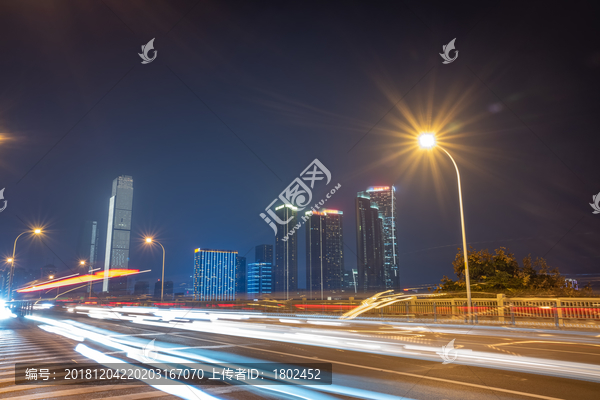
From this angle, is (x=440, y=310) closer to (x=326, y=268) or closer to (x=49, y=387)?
(x=49, y=387)

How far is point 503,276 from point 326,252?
496ft

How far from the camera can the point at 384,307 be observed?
30.2 meters

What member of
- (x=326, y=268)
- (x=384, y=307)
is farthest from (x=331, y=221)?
(x=384, y=307)

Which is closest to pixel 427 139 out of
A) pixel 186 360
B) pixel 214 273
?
pixel 186 360

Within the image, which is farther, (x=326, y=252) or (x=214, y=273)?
(x=326, y=252)

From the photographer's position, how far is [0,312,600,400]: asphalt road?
6777 mm

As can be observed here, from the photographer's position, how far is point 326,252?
180375 millimetres

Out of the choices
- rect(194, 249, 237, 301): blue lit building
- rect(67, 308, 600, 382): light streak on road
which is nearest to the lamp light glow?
rect(67, 308, 600, 382): light streak on road

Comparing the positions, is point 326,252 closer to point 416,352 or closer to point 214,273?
point 214,273

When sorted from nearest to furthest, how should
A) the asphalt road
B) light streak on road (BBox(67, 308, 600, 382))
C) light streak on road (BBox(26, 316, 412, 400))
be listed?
light streak on road (BBox(26, 316, 412, 400)), the asphalt road, light streak on road (BBox(67, 308, 600, 382))

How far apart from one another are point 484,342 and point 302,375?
800 cm

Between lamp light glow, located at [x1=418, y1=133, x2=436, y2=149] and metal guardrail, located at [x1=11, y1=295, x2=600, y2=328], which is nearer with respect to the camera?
metal guardrail, located at [x1=11, y1=295, x2=600, y2=328]

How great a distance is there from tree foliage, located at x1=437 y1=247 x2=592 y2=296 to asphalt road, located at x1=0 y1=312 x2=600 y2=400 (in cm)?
1582

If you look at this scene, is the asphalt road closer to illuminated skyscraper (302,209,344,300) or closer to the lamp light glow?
the lamp light glow
